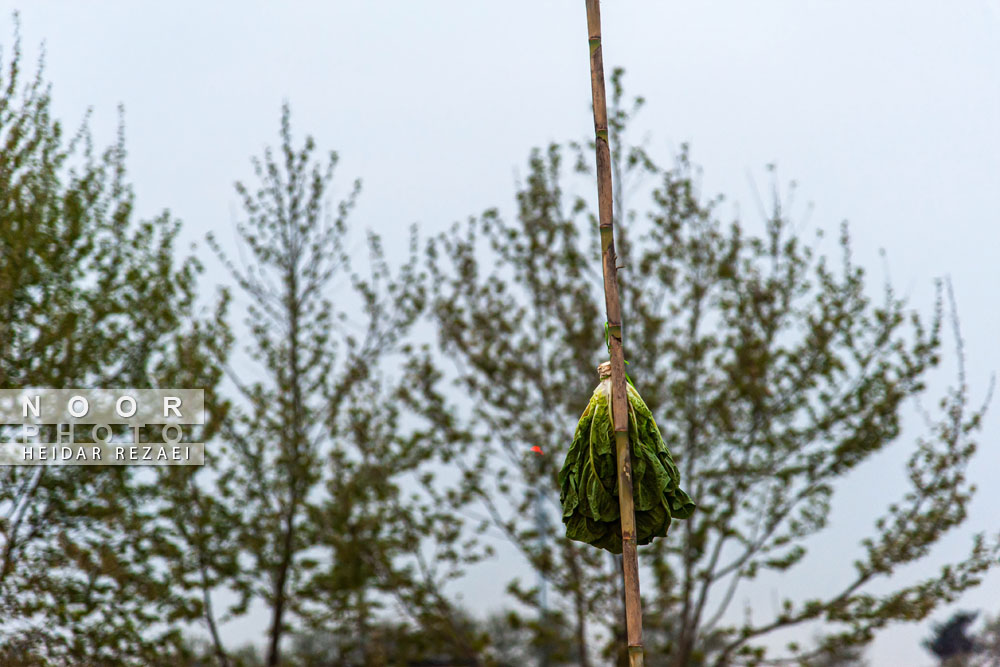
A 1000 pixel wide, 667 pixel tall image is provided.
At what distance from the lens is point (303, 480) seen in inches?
418

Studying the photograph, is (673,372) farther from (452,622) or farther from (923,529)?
(452,622)

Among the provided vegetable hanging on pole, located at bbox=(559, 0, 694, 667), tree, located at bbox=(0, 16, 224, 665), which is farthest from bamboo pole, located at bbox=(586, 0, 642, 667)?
tree, located at bbox=(0, 16, 224, 665)

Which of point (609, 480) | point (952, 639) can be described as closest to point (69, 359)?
point (609, 480)

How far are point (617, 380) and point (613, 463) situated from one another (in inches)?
11.2

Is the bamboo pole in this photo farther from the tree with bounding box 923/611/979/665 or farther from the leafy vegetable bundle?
the tree with bounding box 923/611/979/665

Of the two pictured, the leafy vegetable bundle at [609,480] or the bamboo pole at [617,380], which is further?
the leafy vegetable bundle at [609,480]

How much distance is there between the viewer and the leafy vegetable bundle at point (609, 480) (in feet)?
10.4

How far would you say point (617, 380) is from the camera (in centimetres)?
305

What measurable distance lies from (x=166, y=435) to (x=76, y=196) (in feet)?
8.43

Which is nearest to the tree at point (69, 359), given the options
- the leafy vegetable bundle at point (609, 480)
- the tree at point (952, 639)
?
the leafy vegetable bundle at point (609, 480)

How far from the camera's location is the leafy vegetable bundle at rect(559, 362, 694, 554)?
3.17 meters

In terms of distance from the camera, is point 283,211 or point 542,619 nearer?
point 542,619

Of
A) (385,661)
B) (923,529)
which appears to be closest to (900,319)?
(923,529)

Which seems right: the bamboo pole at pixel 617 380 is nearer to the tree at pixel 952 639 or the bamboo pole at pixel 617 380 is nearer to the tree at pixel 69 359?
the tree at pixel 69 359
